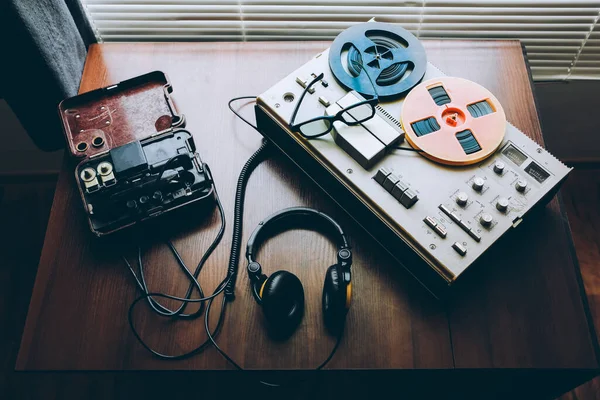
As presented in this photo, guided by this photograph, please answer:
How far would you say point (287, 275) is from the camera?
916mm

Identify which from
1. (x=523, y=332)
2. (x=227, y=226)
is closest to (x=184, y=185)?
(x=227, y=226)

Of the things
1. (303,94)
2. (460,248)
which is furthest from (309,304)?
(303,94)

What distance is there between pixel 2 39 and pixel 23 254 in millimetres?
862

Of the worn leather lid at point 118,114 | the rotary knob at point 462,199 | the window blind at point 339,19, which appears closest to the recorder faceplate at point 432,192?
the rotary knob at point 462,199

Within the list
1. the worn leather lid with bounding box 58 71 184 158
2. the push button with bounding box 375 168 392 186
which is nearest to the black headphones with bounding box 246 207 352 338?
the push button with bounding box 375 168 392 186

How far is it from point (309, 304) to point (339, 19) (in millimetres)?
740

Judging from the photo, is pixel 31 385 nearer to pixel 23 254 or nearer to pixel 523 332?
pixel 23 254

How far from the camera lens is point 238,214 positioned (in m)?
1.03

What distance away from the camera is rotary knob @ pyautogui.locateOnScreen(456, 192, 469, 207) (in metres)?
0.90

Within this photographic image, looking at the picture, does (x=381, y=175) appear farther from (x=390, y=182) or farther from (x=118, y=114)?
(x=118, y=114)

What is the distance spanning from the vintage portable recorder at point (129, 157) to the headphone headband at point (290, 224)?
0.40 feet

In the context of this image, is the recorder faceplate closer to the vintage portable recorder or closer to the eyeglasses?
the eyeglasses

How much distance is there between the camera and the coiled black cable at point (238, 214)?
0.98m

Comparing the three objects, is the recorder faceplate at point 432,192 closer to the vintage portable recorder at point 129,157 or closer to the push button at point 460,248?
the push button at point 460,248
